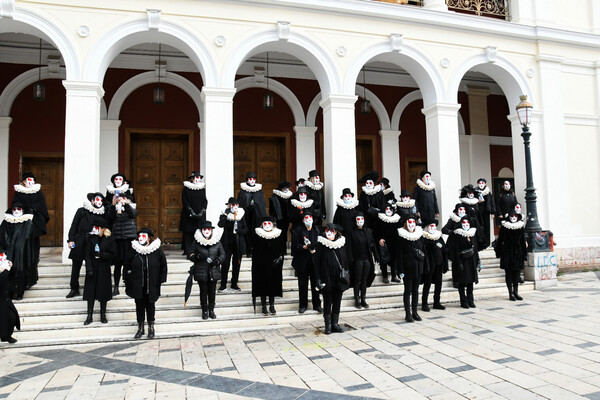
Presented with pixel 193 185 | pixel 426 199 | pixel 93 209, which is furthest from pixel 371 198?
pixel 93 209

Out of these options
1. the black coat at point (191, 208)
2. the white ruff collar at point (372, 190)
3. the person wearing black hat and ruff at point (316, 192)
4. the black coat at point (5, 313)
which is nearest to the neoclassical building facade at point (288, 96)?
the black coat at point (191, 208)

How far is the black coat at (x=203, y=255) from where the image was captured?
22.1ft

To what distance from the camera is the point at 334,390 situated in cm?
432

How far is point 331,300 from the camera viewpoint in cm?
660

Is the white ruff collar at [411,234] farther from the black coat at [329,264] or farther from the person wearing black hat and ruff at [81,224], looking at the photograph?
the person wearing black hat and ruff at [81,224]

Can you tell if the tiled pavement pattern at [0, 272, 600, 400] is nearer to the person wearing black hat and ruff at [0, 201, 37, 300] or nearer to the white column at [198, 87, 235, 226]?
the person wearing black hat and ruff at [0, 201, 37, 300]

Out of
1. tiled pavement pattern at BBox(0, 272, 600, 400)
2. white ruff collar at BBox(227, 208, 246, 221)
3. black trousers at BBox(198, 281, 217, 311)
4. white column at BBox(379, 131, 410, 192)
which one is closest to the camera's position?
tiled pavement pattern at BBox(0, 272, 600, 400)

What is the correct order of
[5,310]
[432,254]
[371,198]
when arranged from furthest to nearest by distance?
[371,198]
[432,254]
[5,310]

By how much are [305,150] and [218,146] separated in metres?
4.08

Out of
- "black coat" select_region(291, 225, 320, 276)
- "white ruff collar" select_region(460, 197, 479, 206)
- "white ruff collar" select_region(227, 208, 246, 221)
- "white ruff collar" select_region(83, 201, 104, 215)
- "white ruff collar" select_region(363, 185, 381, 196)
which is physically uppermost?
"white ruff collar" select_region(363, 185, 381, 196)

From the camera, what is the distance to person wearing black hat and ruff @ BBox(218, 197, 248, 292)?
25.2ft

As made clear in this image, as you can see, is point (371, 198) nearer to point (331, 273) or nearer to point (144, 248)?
point (331, 273)

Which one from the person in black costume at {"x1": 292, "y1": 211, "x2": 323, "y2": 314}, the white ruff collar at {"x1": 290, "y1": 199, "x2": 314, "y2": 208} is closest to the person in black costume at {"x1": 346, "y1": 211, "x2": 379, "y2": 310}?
the person in black costume at {"x1": 292, "y1": 211, "x2": 323, "y2": 314}

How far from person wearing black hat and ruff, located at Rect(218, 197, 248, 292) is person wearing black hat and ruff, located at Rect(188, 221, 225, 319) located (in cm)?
69
